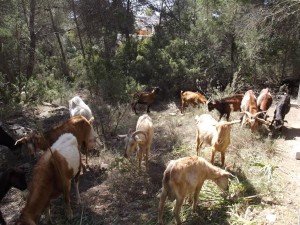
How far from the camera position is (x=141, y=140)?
7.02 meters

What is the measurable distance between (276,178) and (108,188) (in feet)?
10.9

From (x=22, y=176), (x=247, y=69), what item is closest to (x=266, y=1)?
(x=247, y=69)

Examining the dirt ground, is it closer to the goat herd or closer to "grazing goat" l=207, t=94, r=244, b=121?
the goat herd

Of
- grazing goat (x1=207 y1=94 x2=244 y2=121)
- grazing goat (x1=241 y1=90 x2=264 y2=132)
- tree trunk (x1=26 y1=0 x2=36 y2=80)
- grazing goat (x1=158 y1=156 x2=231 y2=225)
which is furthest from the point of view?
tree trunk (x1=26 y1=0 x2=36 y2=80)

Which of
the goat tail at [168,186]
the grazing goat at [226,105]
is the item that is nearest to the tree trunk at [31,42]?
the grazing goat at [226,105]

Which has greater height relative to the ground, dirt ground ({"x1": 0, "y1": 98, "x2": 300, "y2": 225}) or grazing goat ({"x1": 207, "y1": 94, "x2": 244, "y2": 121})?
grazing goat ({"x1": 207, "y1": 94, "x2": 244, "y2": 121})

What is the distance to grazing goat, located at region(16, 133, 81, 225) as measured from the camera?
5152 mm

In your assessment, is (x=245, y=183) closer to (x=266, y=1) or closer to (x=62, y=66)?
(x=266, y=1)

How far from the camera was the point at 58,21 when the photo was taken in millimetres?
19422

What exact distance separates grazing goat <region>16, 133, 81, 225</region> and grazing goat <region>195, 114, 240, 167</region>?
8.50 ft

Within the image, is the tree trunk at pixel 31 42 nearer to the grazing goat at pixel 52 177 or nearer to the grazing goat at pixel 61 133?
the grazing goat at pixel 61 133

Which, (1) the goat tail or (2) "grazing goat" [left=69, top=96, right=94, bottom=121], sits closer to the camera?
(1) the goat tail

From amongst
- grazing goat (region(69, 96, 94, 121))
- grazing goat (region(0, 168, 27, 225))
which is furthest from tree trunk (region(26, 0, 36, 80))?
grazing goat (region(0, 168, 27, 225))

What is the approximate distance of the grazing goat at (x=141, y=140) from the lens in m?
6.84
